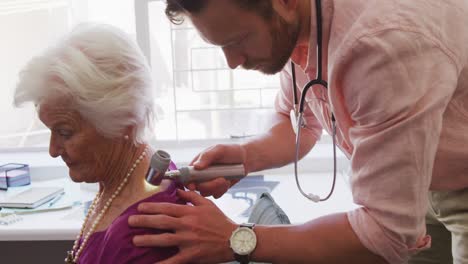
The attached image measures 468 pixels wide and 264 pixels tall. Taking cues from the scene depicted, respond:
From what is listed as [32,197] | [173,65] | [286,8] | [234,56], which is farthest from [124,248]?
[173,65]

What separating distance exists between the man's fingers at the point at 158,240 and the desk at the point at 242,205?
74cm

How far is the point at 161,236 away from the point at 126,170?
0.25m

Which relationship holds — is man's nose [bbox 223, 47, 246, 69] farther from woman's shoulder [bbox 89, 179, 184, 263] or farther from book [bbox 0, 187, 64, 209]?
book [bbox 0, 187, 64, 209]

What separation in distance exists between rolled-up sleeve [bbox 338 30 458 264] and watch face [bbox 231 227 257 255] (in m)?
0.21

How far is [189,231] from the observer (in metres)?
1.06

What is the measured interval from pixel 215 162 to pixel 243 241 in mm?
285

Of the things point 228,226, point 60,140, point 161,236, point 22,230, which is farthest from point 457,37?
point 22,230

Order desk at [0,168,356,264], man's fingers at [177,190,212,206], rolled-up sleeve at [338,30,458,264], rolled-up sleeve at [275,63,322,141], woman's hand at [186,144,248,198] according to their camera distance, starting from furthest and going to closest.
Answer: desk at [0,168,356,264], rolled-up sleeve at [275,63,322,141], woman's hand at [186,144,248,198], man's fingers at [177,190,212,206], rolled-up sleeve at [338,30,458,264]

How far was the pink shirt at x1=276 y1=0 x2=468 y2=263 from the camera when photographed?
90 centimetres

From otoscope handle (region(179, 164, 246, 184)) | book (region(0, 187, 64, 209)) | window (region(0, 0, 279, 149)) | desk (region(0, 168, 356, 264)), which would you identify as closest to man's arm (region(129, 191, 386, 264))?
otoscope handle (region(179, 164, 246, 184))

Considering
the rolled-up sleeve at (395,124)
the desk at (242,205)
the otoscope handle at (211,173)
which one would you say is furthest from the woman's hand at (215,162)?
the desk at (242,205)

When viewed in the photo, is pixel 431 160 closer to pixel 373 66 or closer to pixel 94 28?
pixel 373 66

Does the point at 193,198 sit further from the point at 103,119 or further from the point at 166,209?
the point at 103,119

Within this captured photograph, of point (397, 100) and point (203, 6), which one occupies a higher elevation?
point (203, 6)
